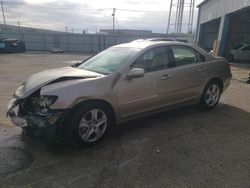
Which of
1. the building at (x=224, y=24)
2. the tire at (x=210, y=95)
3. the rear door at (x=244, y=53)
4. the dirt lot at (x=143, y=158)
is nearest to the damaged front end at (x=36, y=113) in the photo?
the dirt lot at (x=143, y=158)

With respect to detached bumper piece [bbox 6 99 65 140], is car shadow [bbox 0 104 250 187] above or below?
below

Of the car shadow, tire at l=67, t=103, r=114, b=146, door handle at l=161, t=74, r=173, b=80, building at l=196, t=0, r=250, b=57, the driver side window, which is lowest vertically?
the car shadow

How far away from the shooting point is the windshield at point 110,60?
4.05 meters

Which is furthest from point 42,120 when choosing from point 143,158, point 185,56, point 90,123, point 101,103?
point 185,56

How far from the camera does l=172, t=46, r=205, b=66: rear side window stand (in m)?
4.70

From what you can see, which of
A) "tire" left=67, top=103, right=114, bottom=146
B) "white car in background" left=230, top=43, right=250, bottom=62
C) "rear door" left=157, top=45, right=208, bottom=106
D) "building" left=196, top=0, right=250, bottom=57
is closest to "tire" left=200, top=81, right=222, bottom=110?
"rear door" left=157, top=45, right=208, bottom=106

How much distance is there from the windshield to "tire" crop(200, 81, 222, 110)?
6.49 feet

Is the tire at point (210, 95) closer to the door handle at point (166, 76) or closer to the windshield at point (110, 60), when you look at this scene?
the door handle at point (166, 76)

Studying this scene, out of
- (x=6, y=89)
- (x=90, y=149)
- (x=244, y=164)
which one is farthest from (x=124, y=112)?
(x=6, y=89)

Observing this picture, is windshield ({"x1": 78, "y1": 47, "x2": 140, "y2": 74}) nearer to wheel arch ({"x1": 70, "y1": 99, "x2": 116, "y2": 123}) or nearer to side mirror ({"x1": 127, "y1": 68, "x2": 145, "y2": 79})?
side mirror ({"x1": 127, "y1": 68, "x2": 145, "y2": 79})

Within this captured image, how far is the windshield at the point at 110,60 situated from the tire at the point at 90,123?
689 millimetres

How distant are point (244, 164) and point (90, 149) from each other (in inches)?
84.3

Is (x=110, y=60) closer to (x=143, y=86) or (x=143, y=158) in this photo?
(x=143, y=86)

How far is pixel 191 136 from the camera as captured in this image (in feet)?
13.4
